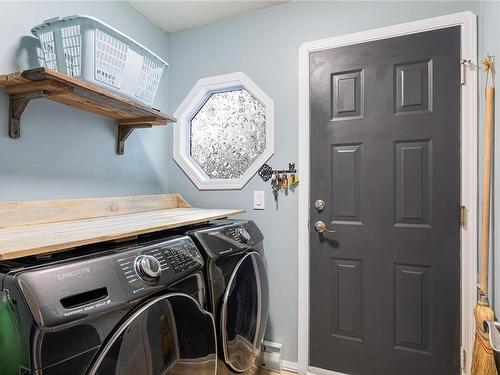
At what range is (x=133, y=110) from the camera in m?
1.60

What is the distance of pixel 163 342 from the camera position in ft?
3.23

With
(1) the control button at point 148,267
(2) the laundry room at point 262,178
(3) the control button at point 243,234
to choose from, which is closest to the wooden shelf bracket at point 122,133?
(2) the laundry room at point 262,178

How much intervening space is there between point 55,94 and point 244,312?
1325mm

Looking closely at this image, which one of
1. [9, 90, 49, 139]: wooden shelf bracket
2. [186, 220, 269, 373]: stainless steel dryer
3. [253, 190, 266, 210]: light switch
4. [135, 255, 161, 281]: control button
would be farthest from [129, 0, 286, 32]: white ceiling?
[135, 255, 161, 281]: control button

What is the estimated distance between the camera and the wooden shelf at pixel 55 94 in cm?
116

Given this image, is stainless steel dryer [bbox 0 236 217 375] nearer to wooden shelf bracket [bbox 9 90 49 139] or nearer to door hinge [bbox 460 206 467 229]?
wooden shelf bracket [bbox 9 90 49 139]

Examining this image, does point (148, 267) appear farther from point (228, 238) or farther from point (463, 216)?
point (463, 216)

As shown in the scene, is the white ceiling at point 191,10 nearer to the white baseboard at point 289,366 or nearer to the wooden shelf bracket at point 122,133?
the wooden shelf bracket at point 122,133

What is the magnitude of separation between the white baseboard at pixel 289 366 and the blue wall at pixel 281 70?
33mm

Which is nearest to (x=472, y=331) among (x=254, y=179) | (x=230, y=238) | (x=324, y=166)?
(x=324, y=166)

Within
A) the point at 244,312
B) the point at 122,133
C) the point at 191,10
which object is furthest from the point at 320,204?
the point at 191,10

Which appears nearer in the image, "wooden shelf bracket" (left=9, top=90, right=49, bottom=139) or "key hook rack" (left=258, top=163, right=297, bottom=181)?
"wooden shelf bracket" (left=9, top=90, right=49, bottom=139)

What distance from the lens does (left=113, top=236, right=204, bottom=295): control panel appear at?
93 cm

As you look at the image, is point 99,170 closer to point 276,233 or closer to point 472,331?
point 276,233
